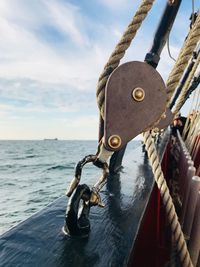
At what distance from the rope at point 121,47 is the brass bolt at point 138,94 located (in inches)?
3.1

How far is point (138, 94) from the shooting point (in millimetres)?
700

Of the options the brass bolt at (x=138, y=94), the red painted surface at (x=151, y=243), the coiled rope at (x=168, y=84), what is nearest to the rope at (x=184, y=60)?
the coiled rope at (x=168, y=84)

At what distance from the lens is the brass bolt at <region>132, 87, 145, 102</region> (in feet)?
2.29

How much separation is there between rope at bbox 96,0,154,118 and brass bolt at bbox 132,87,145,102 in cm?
8

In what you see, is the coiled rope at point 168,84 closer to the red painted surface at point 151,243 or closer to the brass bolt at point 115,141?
the brass bolt at point 115,141

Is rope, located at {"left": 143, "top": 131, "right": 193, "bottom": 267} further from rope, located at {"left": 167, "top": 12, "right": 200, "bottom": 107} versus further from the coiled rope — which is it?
rope, located at {"left": 167, "top": 12, "right": 200, "bottom": 107}

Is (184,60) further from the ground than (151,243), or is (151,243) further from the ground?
(184,60)

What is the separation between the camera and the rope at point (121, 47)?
0.72m

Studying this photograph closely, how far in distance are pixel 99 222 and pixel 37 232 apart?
9.4 inches

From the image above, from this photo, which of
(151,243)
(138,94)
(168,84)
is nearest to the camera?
(138,94)

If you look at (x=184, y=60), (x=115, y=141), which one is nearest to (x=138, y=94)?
(x=115, y=141)

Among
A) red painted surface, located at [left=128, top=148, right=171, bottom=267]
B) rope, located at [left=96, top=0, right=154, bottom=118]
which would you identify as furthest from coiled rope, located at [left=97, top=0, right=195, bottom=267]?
red painted surface, located at [left=128, top=148, right=171, bottom=267]

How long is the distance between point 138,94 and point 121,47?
0.14 meters

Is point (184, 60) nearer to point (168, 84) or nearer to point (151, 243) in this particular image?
point (168, 84)
